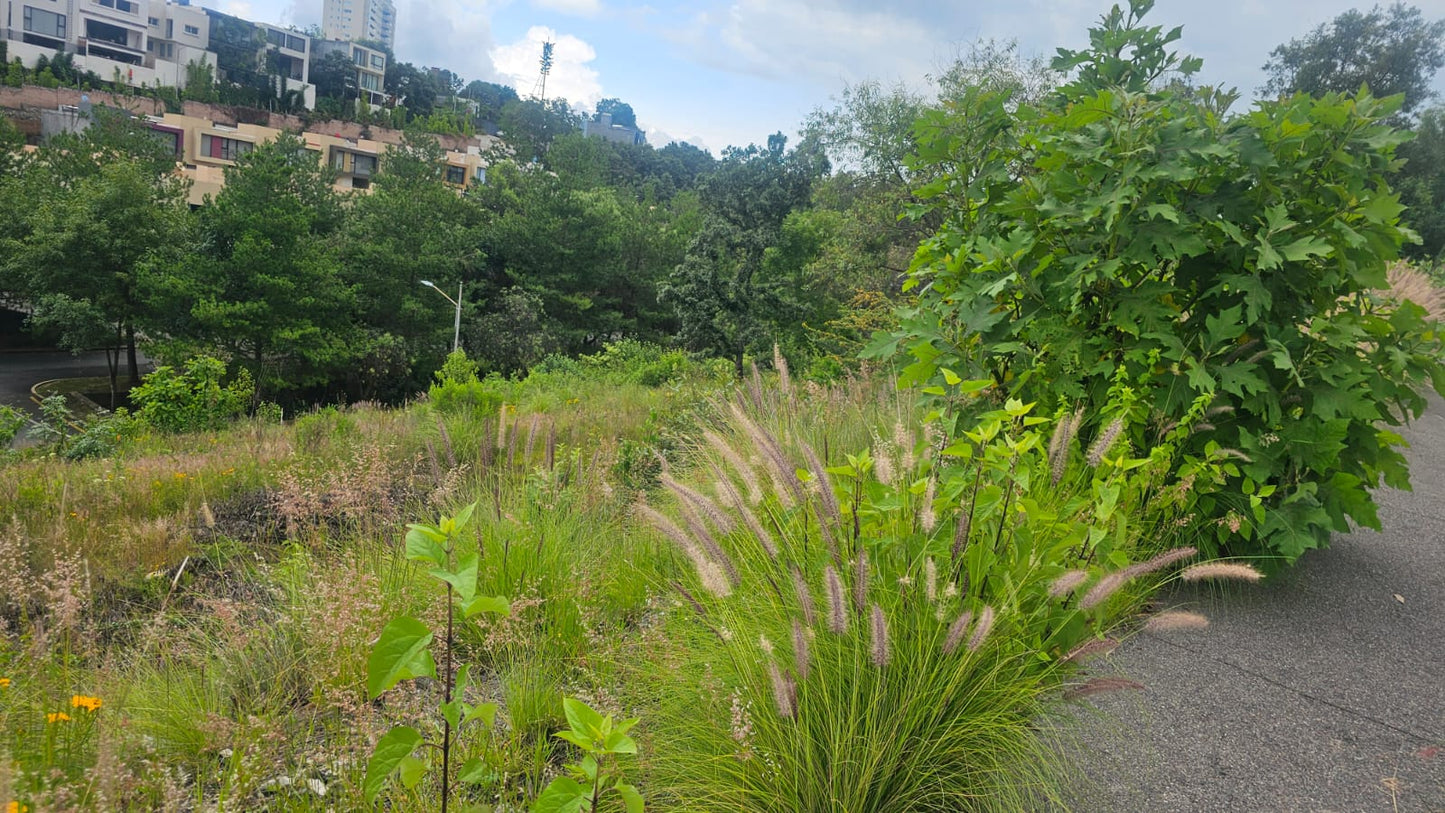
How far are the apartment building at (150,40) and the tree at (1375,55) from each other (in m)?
85.1

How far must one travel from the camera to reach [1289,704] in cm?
265

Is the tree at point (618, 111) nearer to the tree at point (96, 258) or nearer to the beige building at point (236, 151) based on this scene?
the beige building at point (236, 151)

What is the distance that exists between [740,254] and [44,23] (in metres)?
88.3

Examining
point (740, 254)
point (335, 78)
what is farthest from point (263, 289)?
point (335, 78)

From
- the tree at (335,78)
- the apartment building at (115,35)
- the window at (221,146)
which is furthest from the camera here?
the tree at (335,78)

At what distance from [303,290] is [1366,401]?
35.3m

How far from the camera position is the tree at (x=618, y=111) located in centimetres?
13875

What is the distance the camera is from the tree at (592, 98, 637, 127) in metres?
139

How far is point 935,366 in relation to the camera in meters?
3.96

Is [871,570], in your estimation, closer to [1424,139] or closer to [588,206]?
[1424,139]

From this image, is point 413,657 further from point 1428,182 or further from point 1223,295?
point 1428,182

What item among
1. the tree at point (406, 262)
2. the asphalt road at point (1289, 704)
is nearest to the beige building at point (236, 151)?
the tree at point (406, 262)

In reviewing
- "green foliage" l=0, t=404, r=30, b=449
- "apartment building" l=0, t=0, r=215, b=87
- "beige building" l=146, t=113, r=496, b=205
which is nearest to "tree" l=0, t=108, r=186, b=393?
"green foliage" l=0, t=404, r=30, b=449

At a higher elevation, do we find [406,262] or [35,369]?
[406,262]
